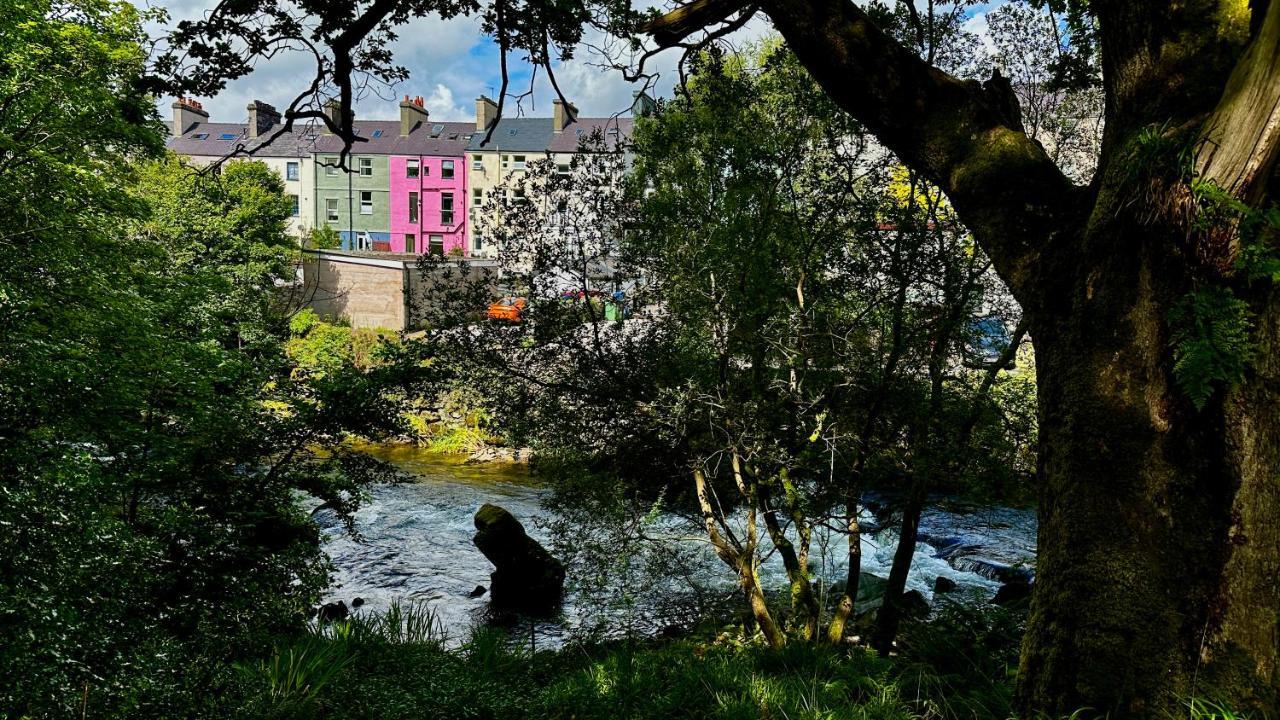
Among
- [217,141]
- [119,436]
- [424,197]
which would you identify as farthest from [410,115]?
[119,436]

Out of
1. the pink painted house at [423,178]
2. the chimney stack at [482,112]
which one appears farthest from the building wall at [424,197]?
the chimney stack at [482,112]

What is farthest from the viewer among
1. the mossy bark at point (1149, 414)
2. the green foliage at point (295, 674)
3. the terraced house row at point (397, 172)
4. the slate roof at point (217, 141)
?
the slate roof at point (217, 141)

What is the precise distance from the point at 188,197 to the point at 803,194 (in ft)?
68.4

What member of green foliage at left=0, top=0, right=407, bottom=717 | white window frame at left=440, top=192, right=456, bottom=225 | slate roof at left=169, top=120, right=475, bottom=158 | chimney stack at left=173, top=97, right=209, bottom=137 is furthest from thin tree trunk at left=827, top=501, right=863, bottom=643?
chimney stack at left=173, top=97, right=209, bottom=137

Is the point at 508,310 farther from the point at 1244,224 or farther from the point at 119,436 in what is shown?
the point at 1244,224

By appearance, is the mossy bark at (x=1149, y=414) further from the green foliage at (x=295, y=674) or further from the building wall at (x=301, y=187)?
the building wall at (x=301, y=187)

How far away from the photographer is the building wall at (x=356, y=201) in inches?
1980

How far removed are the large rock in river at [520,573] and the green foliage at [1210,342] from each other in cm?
932

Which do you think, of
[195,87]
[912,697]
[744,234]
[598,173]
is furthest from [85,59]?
[912,697]

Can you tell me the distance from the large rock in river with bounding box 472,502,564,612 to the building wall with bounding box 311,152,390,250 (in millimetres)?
43818

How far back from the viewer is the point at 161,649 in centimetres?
404

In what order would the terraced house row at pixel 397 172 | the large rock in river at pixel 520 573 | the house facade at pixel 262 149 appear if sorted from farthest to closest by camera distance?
1. the house facade at pixel 262 149
2. the terraced house row at pixel 397 172
3. the large rock in river at pixel 520 573

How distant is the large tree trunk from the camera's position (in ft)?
8.67

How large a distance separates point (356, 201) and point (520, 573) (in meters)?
45.7
